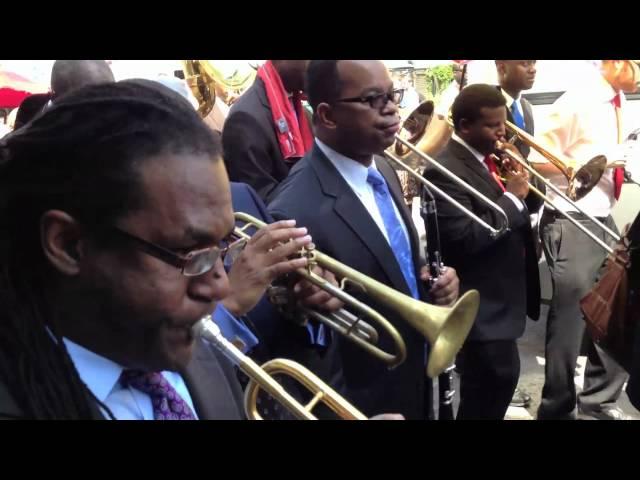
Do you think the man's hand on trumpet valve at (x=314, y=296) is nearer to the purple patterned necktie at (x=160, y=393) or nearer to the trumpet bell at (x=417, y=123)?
the purple patterned necktie at (x=160, y=393)

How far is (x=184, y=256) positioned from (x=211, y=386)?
0.41m

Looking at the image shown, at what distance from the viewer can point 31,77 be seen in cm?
413

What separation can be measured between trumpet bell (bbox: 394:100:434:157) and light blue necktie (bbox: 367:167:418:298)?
171 cm

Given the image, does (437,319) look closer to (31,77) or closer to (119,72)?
(119,72)

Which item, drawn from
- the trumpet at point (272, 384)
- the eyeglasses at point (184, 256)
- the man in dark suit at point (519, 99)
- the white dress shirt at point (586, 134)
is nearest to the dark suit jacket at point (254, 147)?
the trumpet at point (272, 384)

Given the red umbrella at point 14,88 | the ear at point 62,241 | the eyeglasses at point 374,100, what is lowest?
the ear at point 62,241

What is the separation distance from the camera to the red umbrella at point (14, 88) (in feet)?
13.6

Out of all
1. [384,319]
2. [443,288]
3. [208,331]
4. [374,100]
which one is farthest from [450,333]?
[208,331]

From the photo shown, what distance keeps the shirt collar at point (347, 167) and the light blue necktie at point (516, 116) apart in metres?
2.18

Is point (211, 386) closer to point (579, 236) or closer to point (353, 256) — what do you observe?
point (353, 256)

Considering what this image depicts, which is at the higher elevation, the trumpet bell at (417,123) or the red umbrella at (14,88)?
the red umbrella at (14,88)

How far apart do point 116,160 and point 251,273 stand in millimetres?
940

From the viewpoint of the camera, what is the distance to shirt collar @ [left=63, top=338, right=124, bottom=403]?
3.85ft
